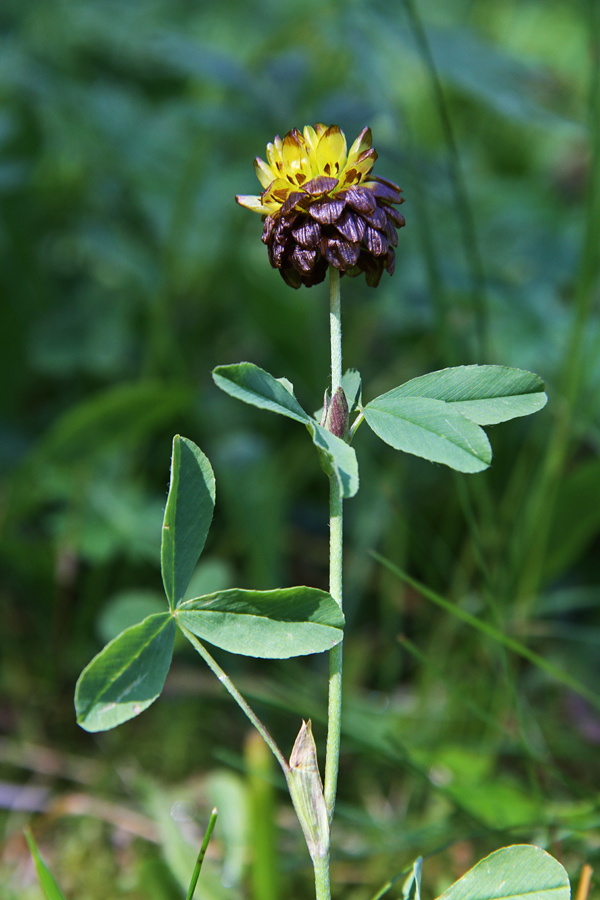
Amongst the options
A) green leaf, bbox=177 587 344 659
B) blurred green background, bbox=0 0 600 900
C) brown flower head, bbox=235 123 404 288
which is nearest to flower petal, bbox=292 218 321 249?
brown flower head, bbox=235 123 404 288

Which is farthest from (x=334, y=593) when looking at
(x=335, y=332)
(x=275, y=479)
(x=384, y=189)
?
(x=275, y=479)

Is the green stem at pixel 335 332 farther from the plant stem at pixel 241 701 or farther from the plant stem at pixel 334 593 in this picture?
the plant stem at pixel 241 701

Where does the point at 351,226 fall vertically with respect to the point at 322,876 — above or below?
above

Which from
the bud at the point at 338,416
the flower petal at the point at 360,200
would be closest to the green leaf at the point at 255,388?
the bud at the point at 338,416

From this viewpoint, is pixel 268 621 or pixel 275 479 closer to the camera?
pixel 268 621

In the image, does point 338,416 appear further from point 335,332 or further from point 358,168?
point 358,168

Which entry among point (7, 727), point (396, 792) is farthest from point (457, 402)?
point (7, 727)
